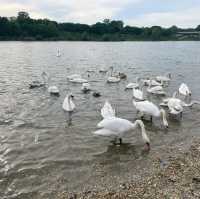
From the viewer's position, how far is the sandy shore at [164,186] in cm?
896

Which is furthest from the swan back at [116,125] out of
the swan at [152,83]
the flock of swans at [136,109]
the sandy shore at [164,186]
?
the swan at [152,83]

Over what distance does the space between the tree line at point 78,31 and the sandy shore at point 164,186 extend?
391 feet

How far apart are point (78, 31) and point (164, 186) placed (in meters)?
143

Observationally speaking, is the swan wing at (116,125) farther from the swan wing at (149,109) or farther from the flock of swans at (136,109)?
the swan wing at (149,109)

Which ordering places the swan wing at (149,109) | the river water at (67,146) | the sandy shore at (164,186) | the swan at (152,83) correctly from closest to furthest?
the sandy shore at (164,186), the river water at (67,146), the swan wing at (149,109), the swan at (152,83)

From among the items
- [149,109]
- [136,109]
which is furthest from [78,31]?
[149,109]

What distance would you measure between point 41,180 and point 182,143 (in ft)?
17.7

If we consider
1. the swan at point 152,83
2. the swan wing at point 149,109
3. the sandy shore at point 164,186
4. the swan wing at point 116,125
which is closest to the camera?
the sandy shore at point 164,186

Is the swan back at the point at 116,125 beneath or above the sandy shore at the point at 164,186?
above

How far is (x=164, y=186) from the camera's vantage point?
30.9ft

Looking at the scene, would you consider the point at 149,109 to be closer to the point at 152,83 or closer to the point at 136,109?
the point at 136,109

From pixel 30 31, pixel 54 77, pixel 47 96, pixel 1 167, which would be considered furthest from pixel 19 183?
pixel 30 31

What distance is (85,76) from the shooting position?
3316cm

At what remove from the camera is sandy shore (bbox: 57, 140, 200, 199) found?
29.4ft
